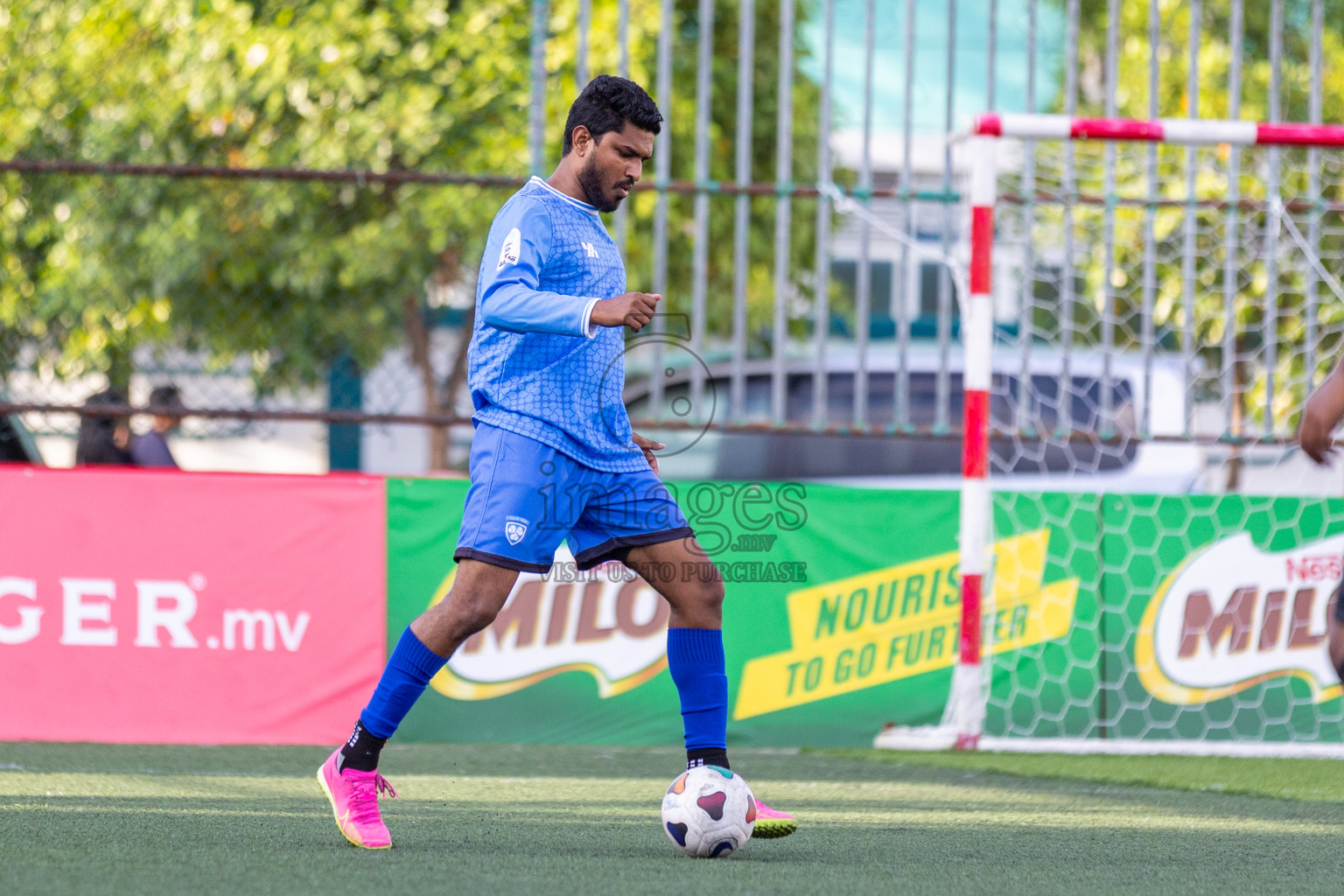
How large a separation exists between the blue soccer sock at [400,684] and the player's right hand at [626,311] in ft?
2.81

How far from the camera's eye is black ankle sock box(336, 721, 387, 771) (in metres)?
3.33

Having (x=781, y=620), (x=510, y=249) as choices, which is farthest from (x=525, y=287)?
(x=781, y=620)

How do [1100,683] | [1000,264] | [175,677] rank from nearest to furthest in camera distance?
[175,677] → [1100,683] → [1000,264]

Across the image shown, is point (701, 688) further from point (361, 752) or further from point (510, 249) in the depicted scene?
point (510, 249)

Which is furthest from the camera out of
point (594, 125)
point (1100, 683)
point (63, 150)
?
point (63, 150)

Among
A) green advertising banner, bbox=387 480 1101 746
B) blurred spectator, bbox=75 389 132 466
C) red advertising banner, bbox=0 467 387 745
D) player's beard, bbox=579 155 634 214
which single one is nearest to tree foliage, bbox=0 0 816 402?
blurred spectator, bbox=75 389 132 466

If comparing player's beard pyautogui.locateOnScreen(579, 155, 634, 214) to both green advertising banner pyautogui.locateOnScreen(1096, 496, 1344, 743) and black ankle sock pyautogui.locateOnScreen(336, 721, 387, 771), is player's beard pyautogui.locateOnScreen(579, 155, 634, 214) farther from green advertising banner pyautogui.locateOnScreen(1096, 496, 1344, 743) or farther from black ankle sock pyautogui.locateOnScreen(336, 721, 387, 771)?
green advertising banner pyautogui.locateOnScreen(1096, 496, 1344, 743)

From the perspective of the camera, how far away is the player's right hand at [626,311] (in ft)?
10.0

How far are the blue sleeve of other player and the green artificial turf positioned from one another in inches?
Answer: 45.1

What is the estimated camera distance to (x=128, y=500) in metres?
5.66

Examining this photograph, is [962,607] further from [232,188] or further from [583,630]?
[232,188]

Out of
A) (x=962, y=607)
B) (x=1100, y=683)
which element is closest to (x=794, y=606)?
(x=962, y=607)

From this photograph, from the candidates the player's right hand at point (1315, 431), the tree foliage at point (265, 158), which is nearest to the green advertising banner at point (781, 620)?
the player's right hand at point (1315, 431)

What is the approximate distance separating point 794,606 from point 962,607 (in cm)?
68
